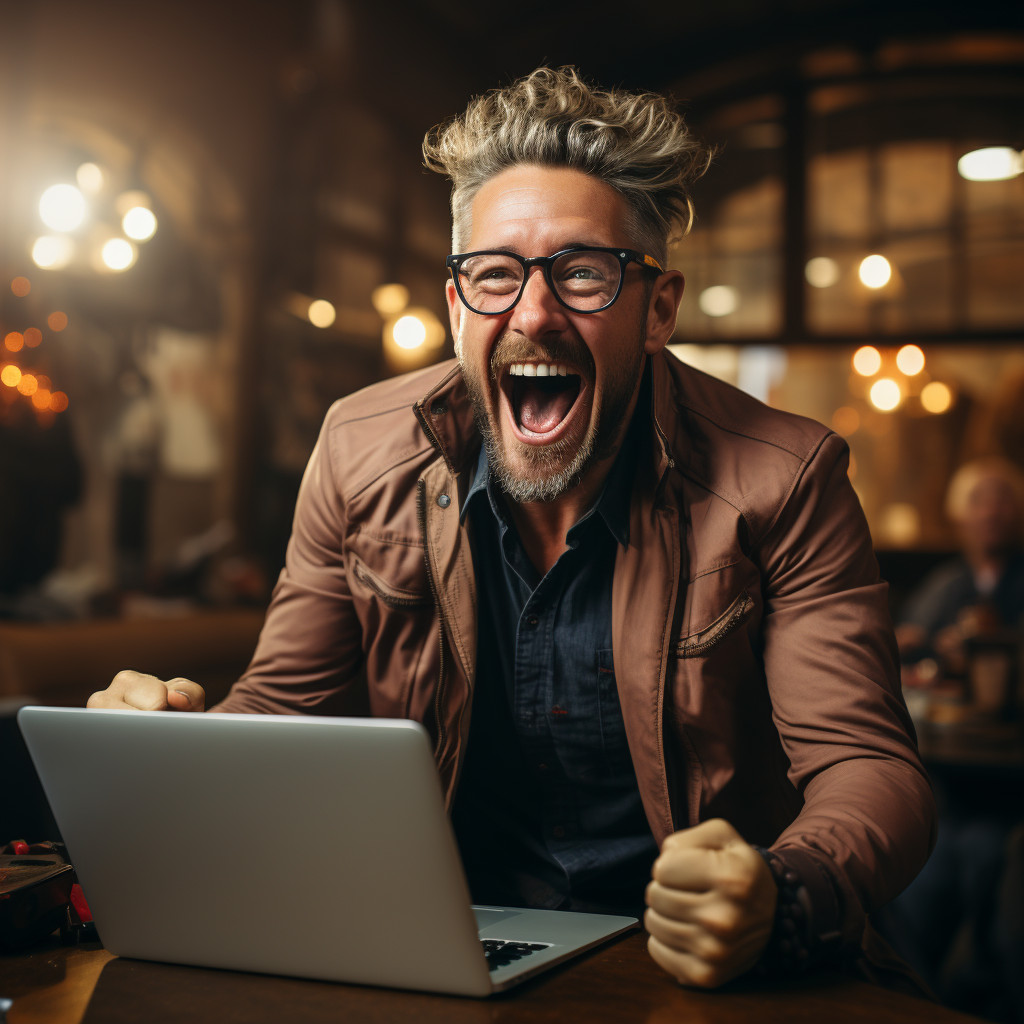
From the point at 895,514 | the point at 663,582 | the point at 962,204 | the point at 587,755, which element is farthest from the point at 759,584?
the point at 962,204

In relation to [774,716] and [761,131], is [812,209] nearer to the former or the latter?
[761,131]

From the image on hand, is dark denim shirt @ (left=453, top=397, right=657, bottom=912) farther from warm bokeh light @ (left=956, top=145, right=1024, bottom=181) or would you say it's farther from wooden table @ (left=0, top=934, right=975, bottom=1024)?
warm bokeh light @ (left=956, top=145, right=1024, bottom=181)

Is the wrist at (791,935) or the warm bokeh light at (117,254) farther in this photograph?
the warm bokeh light at (117,254)

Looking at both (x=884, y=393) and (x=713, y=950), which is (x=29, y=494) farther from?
(x=884, y=393)

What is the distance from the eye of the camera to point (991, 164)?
656 centimetres

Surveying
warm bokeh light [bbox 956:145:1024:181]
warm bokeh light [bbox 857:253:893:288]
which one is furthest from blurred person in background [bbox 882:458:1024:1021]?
warm bokeh light [bbox 956:145:1024:181]

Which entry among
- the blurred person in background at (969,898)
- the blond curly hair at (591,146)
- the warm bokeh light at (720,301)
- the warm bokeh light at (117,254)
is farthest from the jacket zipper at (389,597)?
the warm bokeh light at (720,301)

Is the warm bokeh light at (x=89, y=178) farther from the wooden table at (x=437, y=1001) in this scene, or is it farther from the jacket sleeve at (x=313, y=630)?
the wooden table at (x=437, y=1001)

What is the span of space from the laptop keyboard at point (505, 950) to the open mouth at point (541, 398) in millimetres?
644

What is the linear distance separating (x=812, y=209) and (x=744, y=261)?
0.52 meters

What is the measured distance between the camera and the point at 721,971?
0.85 m

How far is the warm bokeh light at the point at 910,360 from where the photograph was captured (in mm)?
6629

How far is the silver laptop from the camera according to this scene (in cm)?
80

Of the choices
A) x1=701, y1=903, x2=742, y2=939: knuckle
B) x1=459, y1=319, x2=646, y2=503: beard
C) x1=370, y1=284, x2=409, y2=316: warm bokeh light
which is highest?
x1=370, y1=284, x2=409, y2=316: warm bokeh light
